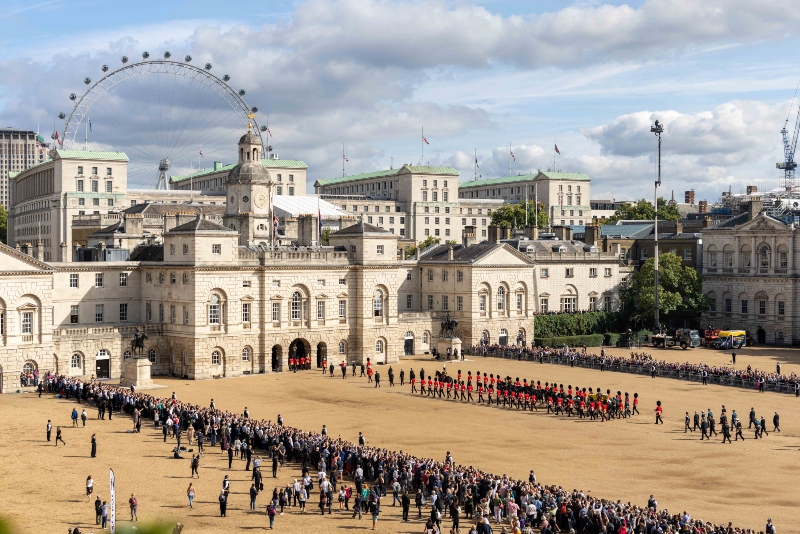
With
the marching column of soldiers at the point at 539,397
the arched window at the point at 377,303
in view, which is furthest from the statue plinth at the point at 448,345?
the marching column of soldiers at the point at 539,397

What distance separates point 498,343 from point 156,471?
56.0 meters

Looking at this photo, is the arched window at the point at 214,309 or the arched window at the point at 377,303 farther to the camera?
the arched window at the point at 377,303

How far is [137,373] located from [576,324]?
50.3 m

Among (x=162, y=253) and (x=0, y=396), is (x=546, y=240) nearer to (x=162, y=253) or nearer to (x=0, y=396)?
(x=162, y=253)

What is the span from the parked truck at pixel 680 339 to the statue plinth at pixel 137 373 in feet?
169

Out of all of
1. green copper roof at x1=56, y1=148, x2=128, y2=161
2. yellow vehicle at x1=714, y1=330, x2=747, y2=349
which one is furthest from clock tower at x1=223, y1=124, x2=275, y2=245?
green copper roof at x1=56, y1=148, x2=128, y2=161

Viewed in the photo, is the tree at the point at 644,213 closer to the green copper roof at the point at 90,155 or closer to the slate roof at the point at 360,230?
the green copper roof at the point at 90,155

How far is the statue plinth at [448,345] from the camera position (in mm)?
87500

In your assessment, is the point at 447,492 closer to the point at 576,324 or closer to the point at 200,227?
the point at 200,227

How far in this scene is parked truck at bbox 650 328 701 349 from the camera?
3777 inches

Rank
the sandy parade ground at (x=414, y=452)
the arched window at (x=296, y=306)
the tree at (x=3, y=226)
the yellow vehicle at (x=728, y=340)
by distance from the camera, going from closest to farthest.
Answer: the sandy parade ground at (x=414, y=452)
the arched window at (x=296, y=306)
the yellow vehicle at (x=728, y=340)
the tree at (x=3, y=226)

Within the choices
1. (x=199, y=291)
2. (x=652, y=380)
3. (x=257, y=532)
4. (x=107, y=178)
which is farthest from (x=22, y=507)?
(x=107, y=178)

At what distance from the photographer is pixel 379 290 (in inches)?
3391

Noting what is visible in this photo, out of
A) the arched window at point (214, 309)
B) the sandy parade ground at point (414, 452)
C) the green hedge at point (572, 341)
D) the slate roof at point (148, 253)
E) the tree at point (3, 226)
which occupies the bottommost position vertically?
the sandy parade ground at point (414, 452)
